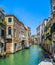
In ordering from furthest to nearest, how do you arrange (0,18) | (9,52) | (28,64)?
(9,52) < (0,18) < (28,64)

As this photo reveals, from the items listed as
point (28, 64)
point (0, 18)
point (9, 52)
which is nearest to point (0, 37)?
point (0, 18)

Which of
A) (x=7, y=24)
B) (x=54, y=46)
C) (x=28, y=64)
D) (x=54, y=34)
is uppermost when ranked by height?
(x=7, y=24)

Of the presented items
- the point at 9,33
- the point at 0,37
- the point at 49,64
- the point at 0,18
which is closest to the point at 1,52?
the point at 0,37

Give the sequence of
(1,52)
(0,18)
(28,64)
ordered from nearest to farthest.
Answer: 1. (28,64)
2. (1,52)
3. (0,18)

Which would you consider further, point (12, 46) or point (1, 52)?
point (12, 46)

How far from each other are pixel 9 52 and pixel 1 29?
629cm

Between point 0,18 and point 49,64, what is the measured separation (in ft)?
48.1

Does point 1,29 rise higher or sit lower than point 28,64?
higher

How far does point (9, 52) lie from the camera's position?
3025 centimetres

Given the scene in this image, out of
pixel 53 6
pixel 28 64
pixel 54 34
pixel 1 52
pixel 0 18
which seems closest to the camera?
pixel 28 64

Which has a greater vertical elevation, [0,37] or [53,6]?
[53,6]

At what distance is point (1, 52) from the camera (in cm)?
2450

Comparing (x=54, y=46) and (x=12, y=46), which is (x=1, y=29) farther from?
(x=54, y=46)

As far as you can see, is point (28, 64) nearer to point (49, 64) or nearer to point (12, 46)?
point (49, 64)
